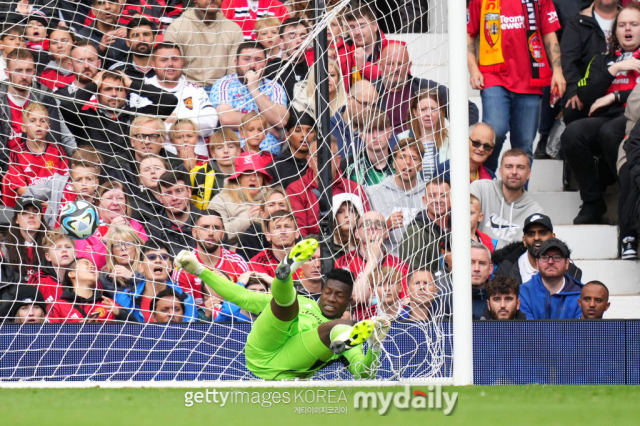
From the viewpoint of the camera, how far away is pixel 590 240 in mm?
6871

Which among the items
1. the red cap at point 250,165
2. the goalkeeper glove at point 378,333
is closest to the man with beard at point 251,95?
the red cap at point 250,165

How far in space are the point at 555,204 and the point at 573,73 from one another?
94 centimetres

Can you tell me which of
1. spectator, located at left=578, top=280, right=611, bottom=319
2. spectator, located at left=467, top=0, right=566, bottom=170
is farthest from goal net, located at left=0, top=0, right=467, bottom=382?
spectator, located at left=467, top=0, right=566, bottom=170

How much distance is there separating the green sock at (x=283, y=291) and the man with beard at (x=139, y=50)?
6.43ft

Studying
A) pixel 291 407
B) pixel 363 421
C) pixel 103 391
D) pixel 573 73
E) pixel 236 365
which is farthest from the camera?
pixel 573 73

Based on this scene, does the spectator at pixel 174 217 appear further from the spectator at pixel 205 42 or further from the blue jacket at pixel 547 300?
the blue jacket at pixel 547 300

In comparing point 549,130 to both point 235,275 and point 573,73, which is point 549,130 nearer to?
point 573,73

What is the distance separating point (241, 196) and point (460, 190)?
1.86 metres

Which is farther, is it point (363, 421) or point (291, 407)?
point (291, 407)

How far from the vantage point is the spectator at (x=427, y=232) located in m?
5.50

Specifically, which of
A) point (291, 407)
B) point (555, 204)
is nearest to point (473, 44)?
point (555, 204)

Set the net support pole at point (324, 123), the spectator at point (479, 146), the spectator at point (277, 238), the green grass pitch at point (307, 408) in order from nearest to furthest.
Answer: the green grass pitch at point (307, 408) < the net support pole at point (324, 123) < the spectator at point (277, 238) < the spectator at point (479, 146)

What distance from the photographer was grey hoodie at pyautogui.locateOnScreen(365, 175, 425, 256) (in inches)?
221

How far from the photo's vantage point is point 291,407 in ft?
15.1
